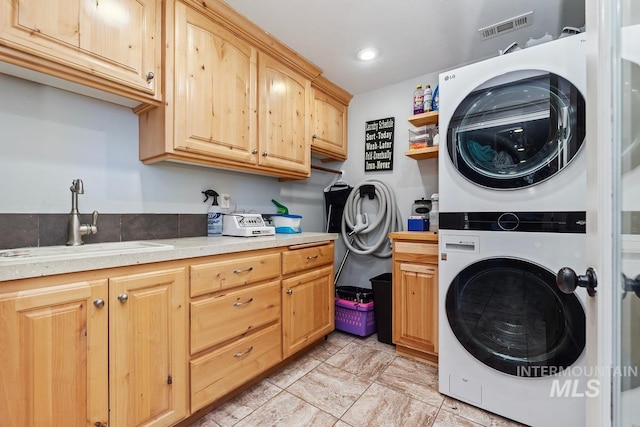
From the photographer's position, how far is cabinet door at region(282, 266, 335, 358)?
1.85 meters

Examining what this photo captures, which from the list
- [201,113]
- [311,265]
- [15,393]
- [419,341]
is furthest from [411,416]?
[201,113]

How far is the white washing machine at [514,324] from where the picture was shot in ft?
4.13

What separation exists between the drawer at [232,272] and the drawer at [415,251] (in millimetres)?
887

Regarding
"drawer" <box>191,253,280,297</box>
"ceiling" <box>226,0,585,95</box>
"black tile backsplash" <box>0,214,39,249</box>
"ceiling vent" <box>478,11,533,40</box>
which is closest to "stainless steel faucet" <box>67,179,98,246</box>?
"black tile backsplash" <box>0,214,39,249</box>

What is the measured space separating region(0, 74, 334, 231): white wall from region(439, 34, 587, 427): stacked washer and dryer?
1715 mm

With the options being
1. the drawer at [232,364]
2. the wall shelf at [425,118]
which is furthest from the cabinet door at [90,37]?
the wall shelf at [425,118]

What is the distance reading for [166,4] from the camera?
1489 millimetres

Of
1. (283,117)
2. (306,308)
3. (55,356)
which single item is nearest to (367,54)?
(283,117)

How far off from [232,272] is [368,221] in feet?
5.31

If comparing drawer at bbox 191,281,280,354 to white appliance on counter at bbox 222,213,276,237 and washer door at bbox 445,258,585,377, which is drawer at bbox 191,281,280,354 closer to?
white appliance on counter at bbox 222,213,276,237

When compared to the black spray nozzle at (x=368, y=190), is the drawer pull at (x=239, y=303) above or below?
below

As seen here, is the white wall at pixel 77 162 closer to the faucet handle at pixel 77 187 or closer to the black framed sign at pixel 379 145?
the faucet handle at pixel 77 187

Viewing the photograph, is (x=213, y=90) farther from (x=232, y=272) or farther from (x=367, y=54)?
(x=367, y=54)

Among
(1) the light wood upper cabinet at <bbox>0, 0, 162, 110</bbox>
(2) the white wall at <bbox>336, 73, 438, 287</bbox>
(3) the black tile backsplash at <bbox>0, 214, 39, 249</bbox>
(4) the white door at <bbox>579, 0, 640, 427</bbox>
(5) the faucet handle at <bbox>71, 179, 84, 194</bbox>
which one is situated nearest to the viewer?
(4) the white door at <bbox>579, 0, 640, 427</bbox>
